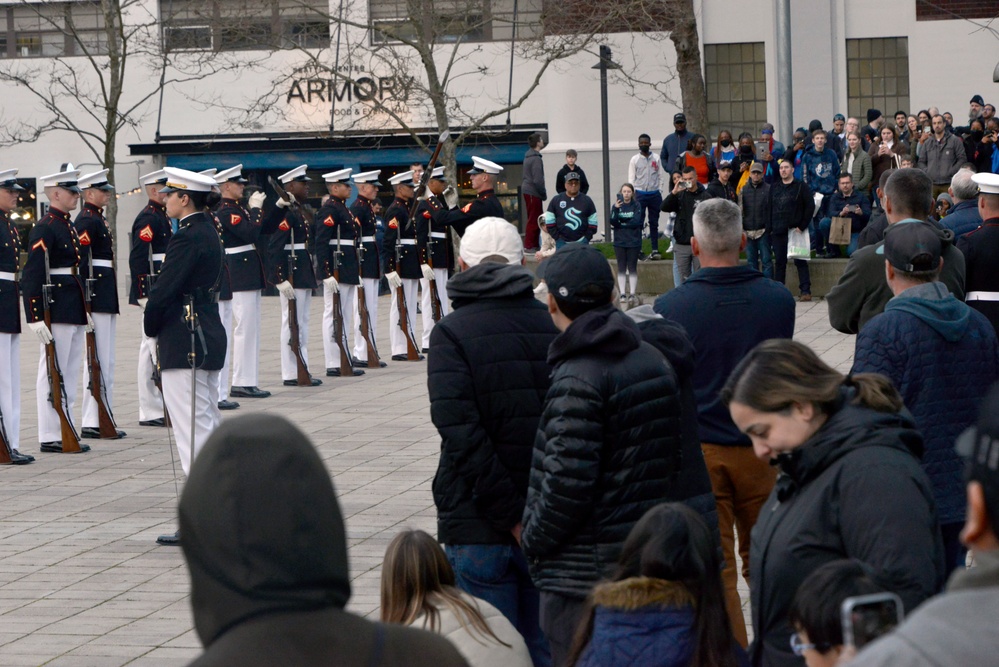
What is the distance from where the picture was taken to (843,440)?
11.1 ft

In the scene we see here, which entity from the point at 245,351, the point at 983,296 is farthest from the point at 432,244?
the point at 983,296

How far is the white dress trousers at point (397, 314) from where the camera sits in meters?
17.4

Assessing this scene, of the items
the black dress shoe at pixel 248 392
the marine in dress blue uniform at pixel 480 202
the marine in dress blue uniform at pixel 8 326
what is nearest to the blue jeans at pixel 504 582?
the marine in dress blue uniform at pixel 8 326

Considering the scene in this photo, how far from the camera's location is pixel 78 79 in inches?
1291

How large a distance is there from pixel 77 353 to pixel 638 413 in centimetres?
859

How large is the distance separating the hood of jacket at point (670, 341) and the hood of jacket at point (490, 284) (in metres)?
0.38

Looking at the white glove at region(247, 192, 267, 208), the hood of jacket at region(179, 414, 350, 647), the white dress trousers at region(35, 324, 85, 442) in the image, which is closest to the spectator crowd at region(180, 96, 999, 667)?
the hood of jacket at region(179, 414, 350, 647)

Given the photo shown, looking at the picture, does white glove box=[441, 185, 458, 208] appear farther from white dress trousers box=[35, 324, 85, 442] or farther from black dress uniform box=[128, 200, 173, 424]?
white dress trousers box=[35, 324, 85, 442]

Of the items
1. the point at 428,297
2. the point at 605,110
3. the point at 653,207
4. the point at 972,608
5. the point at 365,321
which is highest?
the point at 605,110

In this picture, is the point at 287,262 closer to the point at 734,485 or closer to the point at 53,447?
the point at 53,447

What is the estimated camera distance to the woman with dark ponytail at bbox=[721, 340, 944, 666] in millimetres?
3228

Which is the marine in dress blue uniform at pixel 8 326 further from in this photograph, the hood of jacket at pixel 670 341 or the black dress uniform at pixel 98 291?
the hood of jacket at pixel 670 341

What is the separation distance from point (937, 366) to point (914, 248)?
0.43m

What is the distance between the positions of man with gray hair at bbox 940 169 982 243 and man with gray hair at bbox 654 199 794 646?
2.48 meters
